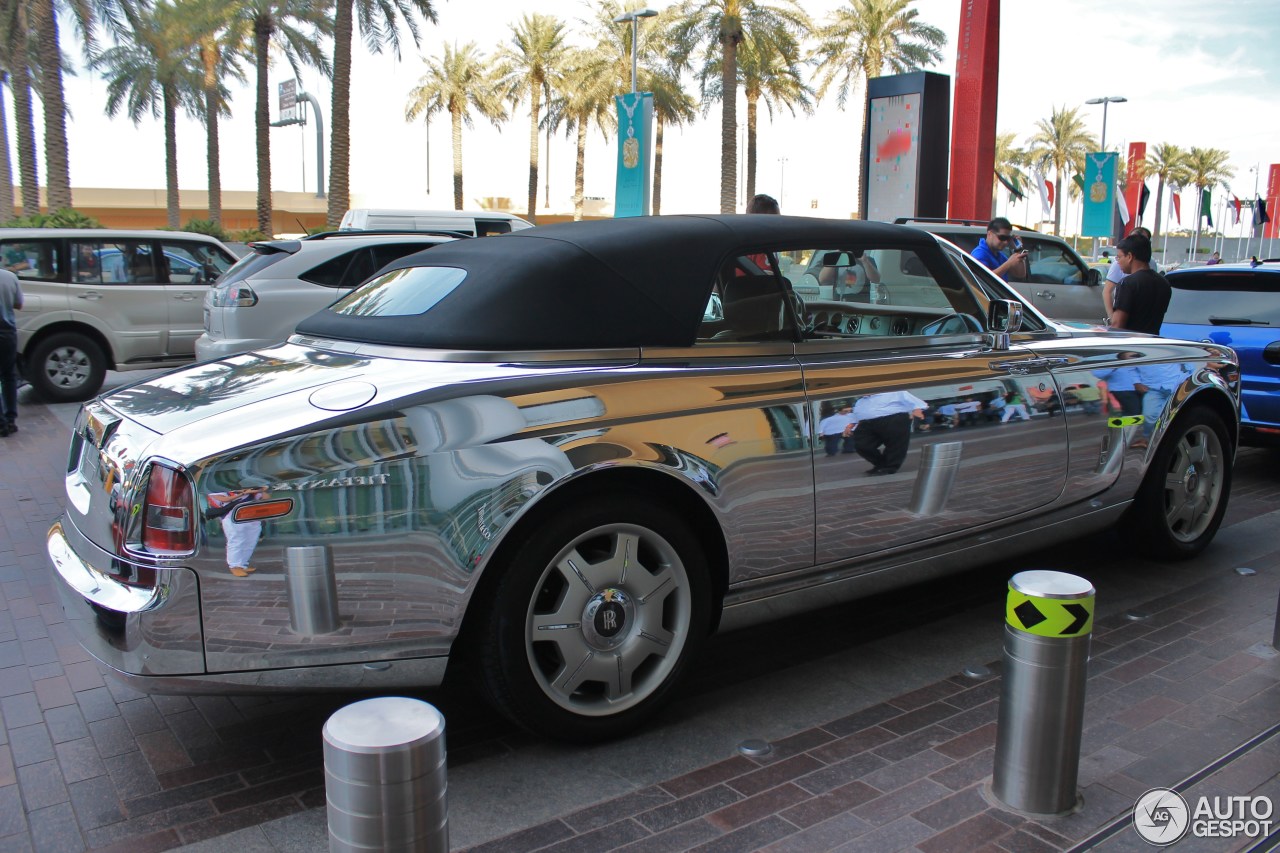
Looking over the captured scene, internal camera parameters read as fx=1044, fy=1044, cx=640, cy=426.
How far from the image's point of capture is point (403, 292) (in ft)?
12.6

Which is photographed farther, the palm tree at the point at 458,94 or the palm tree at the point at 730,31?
the palm tree at the point at 458,94

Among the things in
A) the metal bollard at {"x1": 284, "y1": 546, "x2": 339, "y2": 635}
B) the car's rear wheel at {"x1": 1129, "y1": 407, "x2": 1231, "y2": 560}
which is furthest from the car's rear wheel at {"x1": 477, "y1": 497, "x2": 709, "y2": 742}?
the car's rear wheel at {"x1": 1129, "y1": 407, "x2": 1231, "y2": 560}

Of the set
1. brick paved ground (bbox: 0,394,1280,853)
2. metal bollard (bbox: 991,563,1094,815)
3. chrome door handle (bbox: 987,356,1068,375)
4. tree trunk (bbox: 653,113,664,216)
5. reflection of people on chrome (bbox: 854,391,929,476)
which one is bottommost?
brick paved ground (bbox: 0,394,1280,853)

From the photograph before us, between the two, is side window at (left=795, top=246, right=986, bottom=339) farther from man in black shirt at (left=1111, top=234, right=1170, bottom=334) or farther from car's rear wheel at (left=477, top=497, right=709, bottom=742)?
man in black shirt at (left=1111, top=234, right=1170, bottom=334)

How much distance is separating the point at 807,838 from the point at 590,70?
36998 mm

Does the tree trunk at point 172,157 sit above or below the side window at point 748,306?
above

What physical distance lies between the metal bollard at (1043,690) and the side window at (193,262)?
1069cm

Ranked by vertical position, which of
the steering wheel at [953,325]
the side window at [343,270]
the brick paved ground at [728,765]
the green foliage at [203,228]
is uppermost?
the green foliage at [203,228]

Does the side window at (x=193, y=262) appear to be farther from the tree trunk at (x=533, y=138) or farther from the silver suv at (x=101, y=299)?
the tree trunk at (x=533, y=138)

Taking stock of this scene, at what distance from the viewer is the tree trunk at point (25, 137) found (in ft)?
77.4

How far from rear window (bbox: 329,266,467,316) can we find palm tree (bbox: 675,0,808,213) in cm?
2638

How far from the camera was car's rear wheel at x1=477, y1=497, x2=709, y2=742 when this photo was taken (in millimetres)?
3002

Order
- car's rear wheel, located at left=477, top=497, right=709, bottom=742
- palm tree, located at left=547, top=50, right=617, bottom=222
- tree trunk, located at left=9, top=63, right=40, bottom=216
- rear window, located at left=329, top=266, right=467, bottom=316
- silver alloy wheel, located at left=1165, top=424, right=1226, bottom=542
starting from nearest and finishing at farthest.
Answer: car's rear wheel, located at left=477, top=497, right=709, bottom=742 < rear window, located at left=329, top=266, right=467, bottom=316 < silver alloy wheel, located at left=1165, top=424, right=1226, bottom=542 < tree trunk, located at left=9, top=63, right=40, bottom=216 < palm tree, located at left=547, top=50, right=617, bottom=222

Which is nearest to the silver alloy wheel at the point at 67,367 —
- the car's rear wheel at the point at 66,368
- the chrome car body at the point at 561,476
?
the car's rear wheel at the point at 66,368
